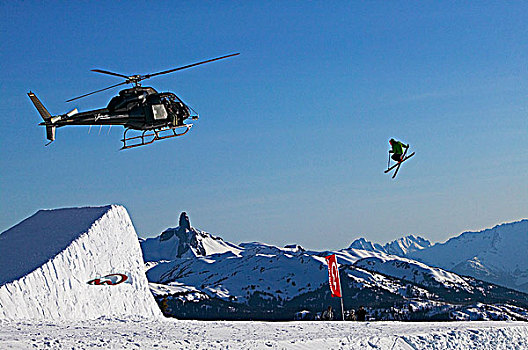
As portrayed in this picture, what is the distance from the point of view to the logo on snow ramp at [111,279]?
126 ft

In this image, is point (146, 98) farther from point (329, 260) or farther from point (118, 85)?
point (329, 260)

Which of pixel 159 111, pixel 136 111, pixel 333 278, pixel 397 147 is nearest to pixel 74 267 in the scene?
pixel 136 111

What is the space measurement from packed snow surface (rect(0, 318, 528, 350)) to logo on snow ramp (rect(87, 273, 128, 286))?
4.45m

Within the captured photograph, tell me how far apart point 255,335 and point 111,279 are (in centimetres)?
1183

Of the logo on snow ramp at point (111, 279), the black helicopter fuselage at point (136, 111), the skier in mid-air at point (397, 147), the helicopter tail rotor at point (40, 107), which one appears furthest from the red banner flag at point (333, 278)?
the helicopter tail rotor at point (40, 107)

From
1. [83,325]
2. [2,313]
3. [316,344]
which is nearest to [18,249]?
[2,313]

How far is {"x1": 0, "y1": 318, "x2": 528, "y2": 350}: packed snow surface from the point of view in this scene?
1070 inches

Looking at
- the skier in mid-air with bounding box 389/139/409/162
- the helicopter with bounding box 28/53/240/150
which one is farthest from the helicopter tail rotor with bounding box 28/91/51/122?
the skier in mid-air with bounding box 389/139/409/162

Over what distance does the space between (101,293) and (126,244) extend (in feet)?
16.3

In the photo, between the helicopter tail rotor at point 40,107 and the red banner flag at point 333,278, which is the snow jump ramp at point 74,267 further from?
the red banner flag at point 333,278

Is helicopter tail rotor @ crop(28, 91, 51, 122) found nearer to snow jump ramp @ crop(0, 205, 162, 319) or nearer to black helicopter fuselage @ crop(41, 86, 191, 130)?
black helicopter fuselage @ crop(41, 86, 191, 130)

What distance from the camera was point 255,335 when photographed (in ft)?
104

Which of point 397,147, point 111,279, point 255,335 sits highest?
point 397,147

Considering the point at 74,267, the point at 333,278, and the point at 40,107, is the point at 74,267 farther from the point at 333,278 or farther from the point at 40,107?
the point at 333,278
